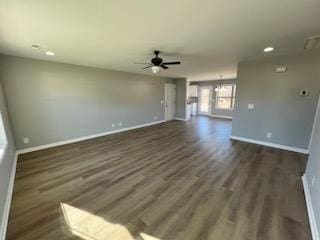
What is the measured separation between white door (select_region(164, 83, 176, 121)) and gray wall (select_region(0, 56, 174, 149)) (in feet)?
6.55

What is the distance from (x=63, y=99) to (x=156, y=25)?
3.83 m

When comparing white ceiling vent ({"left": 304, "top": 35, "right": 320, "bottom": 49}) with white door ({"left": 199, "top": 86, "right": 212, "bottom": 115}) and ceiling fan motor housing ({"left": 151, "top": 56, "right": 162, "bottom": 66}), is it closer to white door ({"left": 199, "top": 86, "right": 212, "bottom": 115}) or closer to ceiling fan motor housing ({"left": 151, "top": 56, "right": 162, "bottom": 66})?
ceiling fan motor housing ({"left": 151, "top": 56, "right": 162, "bottom": 66})

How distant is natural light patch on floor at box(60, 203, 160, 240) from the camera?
167 centimetres

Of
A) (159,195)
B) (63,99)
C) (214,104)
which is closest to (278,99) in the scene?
(159,195)

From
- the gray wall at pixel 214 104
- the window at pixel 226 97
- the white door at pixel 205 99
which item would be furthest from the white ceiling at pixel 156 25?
the white door at pixel 205 99

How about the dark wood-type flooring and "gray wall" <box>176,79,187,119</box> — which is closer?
the dark wood-type flooring

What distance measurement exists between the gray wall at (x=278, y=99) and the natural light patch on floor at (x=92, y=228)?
175 inches

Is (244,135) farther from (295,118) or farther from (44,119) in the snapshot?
(44,119)

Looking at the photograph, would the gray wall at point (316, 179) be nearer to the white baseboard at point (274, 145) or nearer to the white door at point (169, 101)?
the white baseboard at point (274, 145)

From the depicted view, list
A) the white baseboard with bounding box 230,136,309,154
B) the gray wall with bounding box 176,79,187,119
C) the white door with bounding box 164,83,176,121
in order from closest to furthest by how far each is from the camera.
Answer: the white baseboard with bounding box 230,136,309,154 < the white door with bounding box 164,83,176,121 < the gray wall with bounding box 176,79,187,119

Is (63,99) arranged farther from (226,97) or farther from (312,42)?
(226,97)

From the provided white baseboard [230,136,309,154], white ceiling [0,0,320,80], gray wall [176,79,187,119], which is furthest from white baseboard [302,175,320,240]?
gray wall [176,79,187,119]

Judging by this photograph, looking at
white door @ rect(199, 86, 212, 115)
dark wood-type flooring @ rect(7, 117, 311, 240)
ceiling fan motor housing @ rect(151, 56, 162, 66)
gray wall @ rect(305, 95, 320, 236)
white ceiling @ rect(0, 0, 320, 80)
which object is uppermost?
white ceiling @ rect(0, 0, 320, 80)

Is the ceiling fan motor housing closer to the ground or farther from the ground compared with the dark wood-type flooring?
farther from the ground
